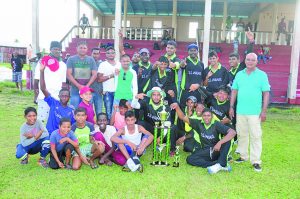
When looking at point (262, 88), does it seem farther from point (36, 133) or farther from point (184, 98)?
point (36, 133)

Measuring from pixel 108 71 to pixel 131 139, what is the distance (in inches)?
67.4

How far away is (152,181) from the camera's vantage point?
14.7 feet

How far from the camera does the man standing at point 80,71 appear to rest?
235 inches

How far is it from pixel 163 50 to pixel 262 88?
11.9m

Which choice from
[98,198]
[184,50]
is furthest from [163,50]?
[98,198]

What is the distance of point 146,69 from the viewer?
6.50 meters

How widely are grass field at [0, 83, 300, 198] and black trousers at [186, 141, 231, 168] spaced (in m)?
0.11

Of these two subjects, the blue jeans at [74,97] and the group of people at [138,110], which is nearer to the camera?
the group of people at [138,110]

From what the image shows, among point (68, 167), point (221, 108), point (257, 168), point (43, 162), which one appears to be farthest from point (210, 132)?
point (43, 162)

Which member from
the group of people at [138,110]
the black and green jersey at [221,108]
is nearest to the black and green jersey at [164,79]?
the group of people at [138,110]

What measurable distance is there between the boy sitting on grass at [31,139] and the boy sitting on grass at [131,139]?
3.44ft

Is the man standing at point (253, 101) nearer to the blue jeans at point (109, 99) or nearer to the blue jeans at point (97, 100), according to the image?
the blue jeans at point (109, 99)

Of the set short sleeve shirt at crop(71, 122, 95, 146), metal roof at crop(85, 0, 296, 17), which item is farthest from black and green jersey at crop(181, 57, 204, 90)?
metal roof at crop(85, 0, 296, 17)

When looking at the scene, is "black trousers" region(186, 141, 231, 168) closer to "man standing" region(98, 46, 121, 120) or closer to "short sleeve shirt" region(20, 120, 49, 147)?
"man standing" region(98, 46, 121, 120)
